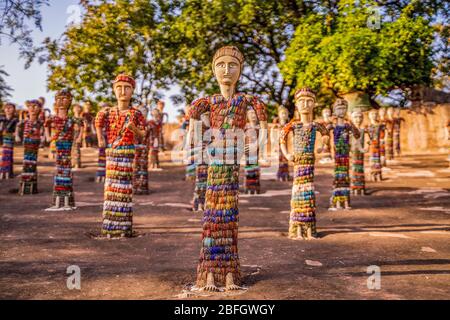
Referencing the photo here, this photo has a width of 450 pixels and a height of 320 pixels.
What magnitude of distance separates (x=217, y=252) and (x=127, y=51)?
14.9 meters

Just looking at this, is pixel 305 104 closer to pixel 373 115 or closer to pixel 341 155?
pixel 341 155

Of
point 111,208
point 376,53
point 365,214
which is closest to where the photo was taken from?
point 111,208

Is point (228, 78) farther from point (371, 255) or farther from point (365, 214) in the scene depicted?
point (365, 214)

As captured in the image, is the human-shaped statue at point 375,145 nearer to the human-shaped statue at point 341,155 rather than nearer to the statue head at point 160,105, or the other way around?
the human-shaped statue at point 341,155

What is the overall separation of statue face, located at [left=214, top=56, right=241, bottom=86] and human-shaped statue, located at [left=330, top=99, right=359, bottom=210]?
539 cm

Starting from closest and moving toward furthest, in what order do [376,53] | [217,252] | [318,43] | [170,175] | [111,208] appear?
[217,252] < [111,208] < [376,53] < [318,43] < [170,175]

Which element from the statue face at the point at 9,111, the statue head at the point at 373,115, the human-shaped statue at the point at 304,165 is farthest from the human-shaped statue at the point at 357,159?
the statue face at the point at 9,111

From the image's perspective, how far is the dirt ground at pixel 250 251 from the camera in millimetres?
4621

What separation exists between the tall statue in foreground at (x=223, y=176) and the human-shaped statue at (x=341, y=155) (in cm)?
516

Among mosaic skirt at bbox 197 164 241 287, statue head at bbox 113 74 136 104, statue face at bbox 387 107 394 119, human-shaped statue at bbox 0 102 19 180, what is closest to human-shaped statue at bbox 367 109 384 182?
statue face at bbox 387 107 394 119

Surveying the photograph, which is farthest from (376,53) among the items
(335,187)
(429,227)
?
(429,227)

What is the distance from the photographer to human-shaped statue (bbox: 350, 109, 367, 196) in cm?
1162

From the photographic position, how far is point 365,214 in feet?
31.1
